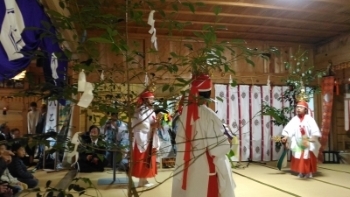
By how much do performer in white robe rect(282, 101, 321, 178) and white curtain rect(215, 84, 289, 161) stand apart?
124 centimetres

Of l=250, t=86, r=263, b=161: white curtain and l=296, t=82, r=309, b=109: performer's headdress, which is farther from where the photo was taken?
l=250, t=86, r=263, b=161: white curtain

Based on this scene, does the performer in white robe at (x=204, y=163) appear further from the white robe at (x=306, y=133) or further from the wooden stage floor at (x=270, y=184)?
the white robe at (x=306, y=133)

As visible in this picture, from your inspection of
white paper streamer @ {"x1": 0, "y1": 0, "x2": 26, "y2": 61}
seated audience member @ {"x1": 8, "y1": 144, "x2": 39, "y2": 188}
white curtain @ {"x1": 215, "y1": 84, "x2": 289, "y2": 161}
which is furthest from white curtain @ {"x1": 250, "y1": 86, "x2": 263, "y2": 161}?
white paper streamer @ {"x1": 0, "y1": 0, "x2": 26, "y2": 61}

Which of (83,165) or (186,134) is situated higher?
(186,134)

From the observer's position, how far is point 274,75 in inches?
261

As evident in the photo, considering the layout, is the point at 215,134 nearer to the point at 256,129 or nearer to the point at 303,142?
the point at 303,142

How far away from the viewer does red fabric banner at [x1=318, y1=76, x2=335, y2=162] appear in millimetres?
6150

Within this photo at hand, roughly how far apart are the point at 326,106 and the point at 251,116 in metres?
1.48

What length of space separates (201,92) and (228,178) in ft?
2.35

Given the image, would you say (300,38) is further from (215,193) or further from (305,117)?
(215,193)

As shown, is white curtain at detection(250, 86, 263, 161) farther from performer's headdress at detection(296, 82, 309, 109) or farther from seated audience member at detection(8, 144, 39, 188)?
seated audience member at detection(8, 144, 39, 188)

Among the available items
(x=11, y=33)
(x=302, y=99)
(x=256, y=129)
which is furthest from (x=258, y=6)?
(x=11, y=33)

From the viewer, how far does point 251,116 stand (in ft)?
21.0

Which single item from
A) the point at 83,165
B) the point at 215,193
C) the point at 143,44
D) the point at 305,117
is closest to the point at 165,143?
the point at 83,165
